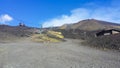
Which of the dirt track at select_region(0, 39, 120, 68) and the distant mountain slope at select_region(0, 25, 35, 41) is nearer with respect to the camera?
the dirt track at select_region(0, 39, 120, 68)

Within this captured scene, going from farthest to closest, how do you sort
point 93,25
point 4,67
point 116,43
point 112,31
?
point 93,25 → point 112,31 → point 116,43 → point 4,67

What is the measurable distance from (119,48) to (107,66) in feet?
45.8

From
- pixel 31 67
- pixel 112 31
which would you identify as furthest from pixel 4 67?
pixel 112 31

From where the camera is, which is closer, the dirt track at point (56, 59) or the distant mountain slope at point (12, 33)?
the dirt track at point (56, 59)

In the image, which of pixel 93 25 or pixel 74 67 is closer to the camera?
pixel 74 67

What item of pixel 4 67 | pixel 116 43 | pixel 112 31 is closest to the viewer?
pixel 4 67

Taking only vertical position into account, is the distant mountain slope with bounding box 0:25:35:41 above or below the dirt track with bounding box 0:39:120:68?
above

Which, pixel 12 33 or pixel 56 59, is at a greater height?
pixel 12 33

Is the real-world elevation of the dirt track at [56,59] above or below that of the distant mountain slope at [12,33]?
below

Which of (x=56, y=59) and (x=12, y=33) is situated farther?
(x=12, y=33)

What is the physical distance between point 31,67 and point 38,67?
0.53 metres

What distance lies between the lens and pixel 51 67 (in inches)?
530

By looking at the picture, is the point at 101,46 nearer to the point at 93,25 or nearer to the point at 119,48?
the point at 119,48

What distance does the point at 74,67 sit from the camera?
1359cm
